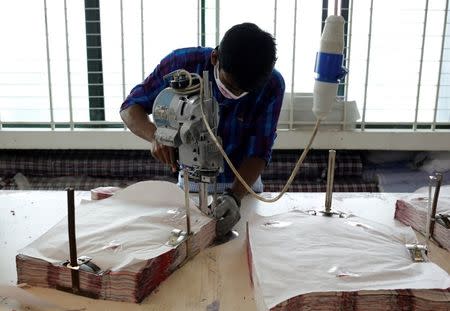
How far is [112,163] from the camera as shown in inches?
115

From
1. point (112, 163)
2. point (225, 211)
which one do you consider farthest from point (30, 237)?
point (112, 163)

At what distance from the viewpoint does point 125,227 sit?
111 cm

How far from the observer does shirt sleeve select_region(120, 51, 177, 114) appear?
5.77 ft

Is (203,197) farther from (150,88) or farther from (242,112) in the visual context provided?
(150,88)

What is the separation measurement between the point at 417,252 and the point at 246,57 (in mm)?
648

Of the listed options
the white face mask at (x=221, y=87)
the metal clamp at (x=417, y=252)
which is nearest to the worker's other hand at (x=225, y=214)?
the white face mask at (x=221, y=87)

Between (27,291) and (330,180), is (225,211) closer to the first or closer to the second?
(330,180)

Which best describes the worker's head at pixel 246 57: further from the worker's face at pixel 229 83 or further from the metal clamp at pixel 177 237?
the metal clamp at pixel 177 237

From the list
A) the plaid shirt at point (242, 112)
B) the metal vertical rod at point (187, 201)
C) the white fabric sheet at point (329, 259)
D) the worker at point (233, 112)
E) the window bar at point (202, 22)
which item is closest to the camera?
the white fabric sheet at point (329, 259)

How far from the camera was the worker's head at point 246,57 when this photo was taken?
1339 mm

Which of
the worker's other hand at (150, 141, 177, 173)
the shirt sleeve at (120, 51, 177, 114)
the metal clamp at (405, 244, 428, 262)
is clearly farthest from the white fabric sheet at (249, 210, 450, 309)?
the shirt sleeve at (120, 51, 177, 114)

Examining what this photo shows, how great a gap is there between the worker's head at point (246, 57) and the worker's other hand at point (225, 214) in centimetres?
32

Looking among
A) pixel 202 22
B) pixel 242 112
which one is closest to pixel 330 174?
pixel 242 112

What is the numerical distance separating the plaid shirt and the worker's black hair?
28cm
